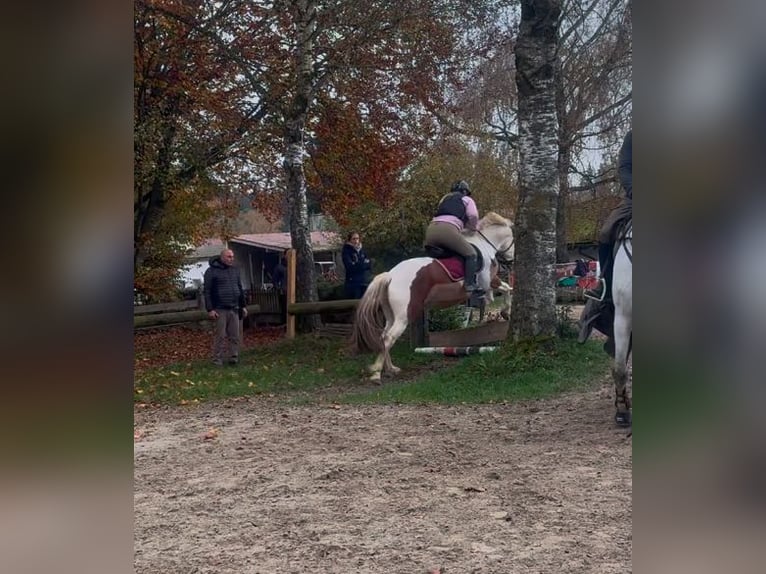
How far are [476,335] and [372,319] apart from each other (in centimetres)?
175

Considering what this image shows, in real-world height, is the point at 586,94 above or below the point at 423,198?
above

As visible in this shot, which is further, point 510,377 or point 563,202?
point 563,202

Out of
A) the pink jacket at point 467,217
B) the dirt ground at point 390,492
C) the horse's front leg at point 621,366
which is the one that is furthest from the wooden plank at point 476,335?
the horse's front leg at point 621,366

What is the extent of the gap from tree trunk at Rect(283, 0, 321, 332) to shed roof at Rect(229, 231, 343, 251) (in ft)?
4.01

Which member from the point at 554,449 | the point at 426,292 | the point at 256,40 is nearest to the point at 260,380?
the point at 426,292

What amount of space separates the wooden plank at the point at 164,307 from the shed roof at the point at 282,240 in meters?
1.63

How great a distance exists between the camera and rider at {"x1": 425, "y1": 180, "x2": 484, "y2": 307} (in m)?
7.88

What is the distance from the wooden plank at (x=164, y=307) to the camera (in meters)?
11.1

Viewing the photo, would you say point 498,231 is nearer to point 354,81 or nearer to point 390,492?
point 354,81

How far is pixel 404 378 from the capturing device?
763 cm

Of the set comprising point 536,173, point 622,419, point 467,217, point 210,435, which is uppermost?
point 536,173

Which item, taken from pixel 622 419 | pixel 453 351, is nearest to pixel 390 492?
pixel 622 419
